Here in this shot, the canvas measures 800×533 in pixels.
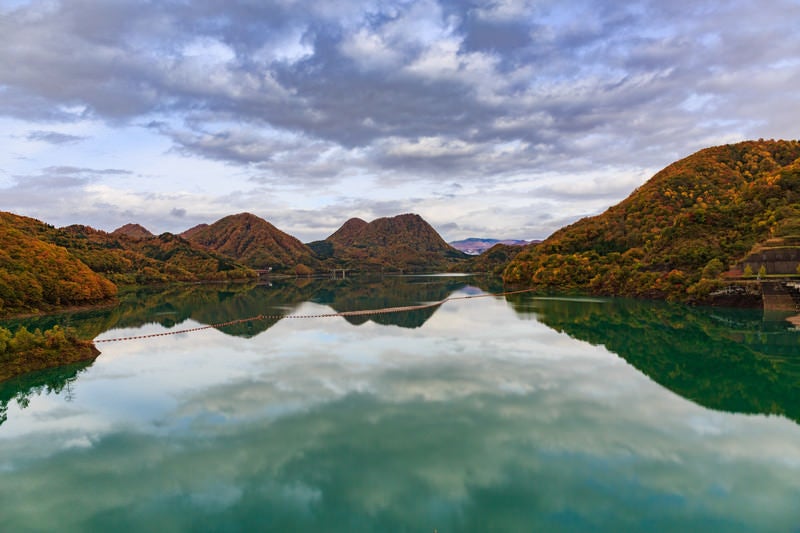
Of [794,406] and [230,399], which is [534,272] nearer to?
[794,406]

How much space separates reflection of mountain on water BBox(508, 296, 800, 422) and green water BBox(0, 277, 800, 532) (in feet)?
1.12

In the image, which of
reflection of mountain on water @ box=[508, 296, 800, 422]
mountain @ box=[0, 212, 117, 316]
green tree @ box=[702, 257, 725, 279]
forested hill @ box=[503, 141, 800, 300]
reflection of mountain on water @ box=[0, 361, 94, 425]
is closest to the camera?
reflection of mountain on water @ box=[508, 296, 800, 422]

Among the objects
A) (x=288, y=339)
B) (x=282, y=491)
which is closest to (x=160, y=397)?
(x=282, y=491)

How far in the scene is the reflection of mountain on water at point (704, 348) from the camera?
1277 inches

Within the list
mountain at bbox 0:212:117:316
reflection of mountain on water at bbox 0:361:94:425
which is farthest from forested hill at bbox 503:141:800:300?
mountain at bbox 0:212:117:316

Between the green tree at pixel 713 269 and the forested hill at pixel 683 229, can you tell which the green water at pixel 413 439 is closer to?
the green tree at pixel 713 269

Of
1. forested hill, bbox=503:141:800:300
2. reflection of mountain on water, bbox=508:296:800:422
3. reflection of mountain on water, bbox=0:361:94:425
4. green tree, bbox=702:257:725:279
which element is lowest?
reflection of mountain on water, bbox=508:296:800:422

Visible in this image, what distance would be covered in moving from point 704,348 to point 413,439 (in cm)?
4083

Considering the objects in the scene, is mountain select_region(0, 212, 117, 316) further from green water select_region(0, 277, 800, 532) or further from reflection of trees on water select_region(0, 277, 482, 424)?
green water select_region(0, 277, 800, 532)

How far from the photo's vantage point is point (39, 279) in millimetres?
81062

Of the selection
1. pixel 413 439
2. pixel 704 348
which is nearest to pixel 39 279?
pixel 413 439

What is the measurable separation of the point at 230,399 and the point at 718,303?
84185 mm

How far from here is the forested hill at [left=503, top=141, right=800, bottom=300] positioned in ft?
293

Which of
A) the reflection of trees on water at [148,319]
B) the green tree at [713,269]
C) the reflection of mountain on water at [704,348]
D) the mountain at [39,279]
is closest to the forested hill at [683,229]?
the green tree at [713,269]
